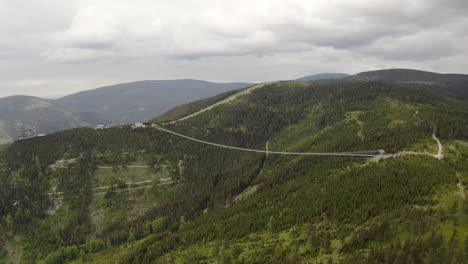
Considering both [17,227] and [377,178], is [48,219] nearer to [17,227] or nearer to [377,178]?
[17,227]

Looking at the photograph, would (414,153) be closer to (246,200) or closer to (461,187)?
(461,187)

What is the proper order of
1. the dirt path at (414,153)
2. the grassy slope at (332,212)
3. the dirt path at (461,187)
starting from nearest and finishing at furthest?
1. the grassy slope at (332,212)
2. the dirt path at (461,187)
3. the dirt path at (414,153)

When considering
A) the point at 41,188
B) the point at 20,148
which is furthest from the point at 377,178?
the point at 20,148

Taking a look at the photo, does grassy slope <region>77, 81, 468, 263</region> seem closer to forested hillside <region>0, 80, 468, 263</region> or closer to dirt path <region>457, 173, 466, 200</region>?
forested hillside <region>0, 80, 468, 263</region>

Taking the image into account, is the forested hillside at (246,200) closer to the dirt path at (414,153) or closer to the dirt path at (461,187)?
the dirt path at (461,187)

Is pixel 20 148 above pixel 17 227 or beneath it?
above

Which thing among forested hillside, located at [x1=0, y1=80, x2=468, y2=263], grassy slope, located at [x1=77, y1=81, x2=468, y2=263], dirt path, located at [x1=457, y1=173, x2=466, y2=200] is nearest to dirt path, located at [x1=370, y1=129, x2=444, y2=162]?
forested hillside, located at [x1=0, y1=80, x2=468, y2=263]

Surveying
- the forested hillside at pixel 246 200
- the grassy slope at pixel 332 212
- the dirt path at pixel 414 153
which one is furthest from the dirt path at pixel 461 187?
the dirt path at pixel 414 153

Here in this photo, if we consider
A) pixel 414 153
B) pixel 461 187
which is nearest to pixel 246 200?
pixel 414 153
